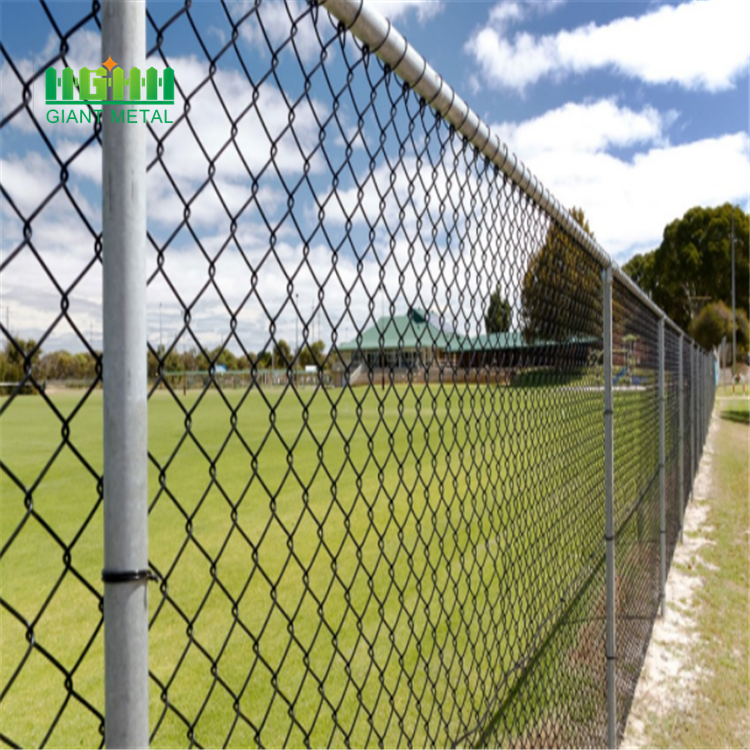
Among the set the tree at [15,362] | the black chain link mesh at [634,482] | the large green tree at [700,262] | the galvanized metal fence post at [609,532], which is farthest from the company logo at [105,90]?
the large green tree at [700,262]

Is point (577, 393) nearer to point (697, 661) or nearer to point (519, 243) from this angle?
point (519, 243)

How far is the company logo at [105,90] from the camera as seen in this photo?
0.83 m

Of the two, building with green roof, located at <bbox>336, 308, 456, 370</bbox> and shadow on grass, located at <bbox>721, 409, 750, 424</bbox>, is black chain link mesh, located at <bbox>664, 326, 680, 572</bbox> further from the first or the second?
shadow on grass, located at <bbox>721, 409, 750, 424</bbox>

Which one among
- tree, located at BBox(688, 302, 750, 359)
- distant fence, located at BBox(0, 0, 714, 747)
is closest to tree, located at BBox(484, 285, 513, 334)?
distant fence, located at BBox(0, 0, 714, 747)

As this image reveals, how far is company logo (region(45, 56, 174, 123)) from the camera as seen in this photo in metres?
0.83

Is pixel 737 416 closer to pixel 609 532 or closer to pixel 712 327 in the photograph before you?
pixel 712 327

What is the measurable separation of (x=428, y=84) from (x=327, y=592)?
1.20 metres

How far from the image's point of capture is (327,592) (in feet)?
4.63

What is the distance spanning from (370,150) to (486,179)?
0.71m

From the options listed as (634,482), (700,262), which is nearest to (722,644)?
(634,482)

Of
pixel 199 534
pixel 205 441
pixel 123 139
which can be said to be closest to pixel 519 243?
pixel 123 139

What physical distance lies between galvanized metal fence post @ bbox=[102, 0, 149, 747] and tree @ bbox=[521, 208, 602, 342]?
6.82 ft

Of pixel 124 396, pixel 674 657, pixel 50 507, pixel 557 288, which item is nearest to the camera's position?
pixel 124 396

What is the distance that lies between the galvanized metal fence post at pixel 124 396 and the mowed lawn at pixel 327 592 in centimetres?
7
